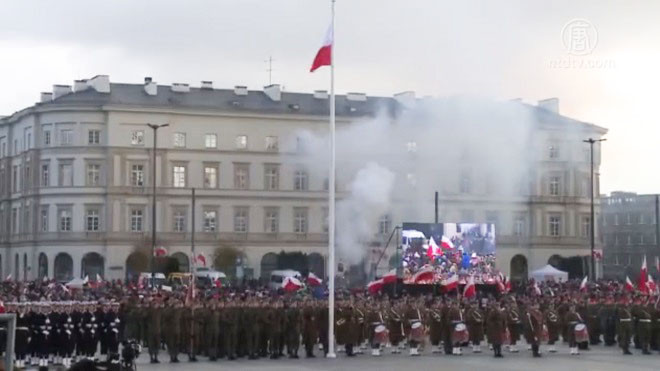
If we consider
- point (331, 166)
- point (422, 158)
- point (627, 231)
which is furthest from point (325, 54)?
point (627, 231)

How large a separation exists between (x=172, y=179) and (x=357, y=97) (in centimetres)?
1368

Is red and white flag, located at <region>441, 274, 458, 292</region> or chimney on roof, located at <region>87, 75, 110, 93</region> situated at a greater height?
chimney on roof, located at <region>87, 75, 110, 93</region>

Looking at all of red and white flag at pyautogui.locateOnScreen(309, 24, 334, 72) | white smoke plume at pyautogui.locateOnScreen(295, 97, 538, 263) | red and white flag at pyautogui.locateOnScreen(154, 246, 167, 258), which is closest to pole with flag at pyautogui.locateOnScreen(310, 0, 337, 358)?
red and white flag at pyautogui.locateOnScreen(309, 24, 334, 72)

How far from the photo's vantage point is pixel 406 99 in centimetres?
6306

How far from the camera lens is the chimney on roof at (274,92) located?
3113 inches

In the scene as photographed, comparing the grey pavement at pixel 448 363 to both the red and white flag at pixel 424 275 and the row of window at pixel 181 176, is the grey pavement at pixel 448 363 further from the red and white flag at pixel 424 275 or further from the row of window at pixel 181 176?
the row of window at pixel 181 176

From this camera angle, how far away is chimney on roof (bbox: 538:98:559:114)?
62438 mm

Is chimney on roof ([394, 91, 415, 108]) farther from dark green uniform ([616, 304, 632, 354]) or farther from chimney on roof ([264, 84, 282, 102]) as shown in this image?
dark green uniform ([616, 304, 632, 354])

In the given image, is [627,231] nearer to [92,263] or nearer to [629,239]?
[629,239]

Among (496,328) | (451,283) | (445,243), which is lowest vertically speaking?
(496,328)

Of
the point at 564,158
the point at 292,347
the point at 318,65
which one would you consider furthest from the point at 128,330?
the point at 564,158

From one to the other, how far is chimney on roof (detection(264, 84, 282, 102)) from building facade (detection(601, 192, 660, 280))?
42136mm

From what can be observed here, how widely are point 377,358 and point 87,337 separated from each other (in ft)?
25.5

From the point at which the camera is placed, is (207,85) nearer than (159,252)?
No
